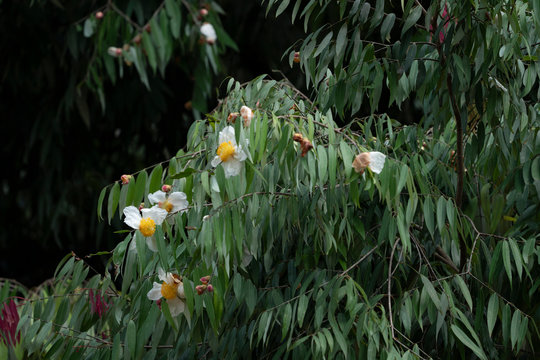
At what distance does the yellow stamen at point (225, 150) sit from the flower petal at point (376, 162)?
19 cm

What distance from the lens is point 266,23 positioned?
316 cm

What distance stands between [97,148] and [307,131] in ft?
7.82

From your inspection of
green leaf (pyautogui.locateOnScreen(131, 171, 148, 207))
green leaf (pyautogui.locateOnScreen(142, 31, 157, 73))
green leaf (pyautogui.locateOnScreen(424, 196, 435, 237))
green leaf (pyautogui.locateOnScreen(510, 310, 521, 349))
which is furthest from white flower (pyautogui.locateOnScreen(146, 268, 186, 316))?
green leaf (pyautogui.locateOnScreen(142, 31, 157, 73))

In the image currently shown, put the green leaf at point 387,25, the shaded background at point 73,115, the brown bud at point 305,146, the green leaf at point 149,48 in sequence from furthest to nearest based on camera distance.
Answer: the shaded background at point 73,115 → the green leaf at point 149,48 → the green leaf at point 387,25 → the brown bud at point 305,146

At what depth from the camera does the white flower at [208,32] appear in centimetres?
268

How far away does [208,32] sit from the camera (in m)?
2.69

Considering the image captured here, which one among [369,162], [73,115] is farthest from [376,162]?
[73,115]

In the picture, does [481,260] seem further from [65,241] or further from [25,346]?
[65,241]

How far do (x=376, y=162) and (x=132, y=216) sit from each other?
344 mm

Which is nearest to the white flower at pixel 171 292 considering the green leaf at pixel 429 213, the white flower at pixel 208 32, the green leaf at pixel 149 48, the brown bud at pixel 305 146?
the brown bud at pixel 305 146

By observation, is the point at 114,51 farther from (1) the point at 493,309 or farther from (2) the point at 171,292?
(1) the point at 493,309

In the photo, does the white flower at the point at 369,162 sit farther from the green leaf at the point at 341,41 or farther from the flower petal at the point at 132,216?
the flower petal at the point at 132,216

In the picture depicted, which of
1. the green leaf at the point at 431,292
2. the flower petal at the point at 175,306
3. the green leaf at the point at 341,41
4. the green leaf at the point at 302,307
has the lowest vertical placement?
the green leaf at the point at 431,292

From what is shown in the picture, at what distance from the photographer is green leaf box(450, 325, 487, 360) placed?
1129 millimetres
